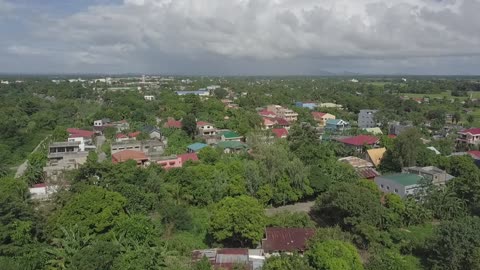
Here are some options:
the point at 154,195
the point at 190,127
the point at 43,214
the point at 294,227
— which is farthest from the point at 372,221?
the point at 190,127

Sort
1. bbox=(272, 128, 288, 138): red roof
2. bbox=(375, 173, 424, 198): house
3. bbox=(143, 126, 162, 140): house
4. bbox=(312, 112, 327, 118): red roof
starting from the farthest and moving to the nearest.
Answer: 1. bbox=(312, 112, 327, 118): red roof
2. bbox=(272, 128, 288, 138): red roof
3. bbox=(143, 126, 162, 140): house
4. bbox=(375, 173, 424, 198): house

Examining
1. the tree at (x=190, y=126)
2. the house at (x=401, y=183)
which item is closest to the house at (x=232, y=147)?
the tree at (x=190, y=126)

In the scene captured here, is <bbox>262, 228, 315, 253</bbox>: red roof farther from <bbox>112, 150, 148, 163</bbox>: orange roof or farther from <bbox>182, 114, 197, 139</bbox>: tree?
<bbox>182, 114, 197, 139</bbox>: tree

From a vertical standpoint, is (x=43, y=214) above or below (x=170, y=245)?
above

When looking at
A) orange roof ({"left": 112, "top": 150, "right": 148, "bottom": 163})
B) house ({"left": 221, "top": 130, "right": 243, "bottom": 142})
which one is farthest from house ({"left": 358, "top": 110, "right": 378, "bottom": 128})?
orange roof ({"left": 112, "top": 150, "right": 148, "bottom": 163})

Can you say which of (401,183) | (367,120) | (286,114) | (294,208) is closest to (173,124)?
(286,114)

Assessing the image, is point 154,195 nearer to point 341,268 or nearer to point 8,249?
point 8,249
